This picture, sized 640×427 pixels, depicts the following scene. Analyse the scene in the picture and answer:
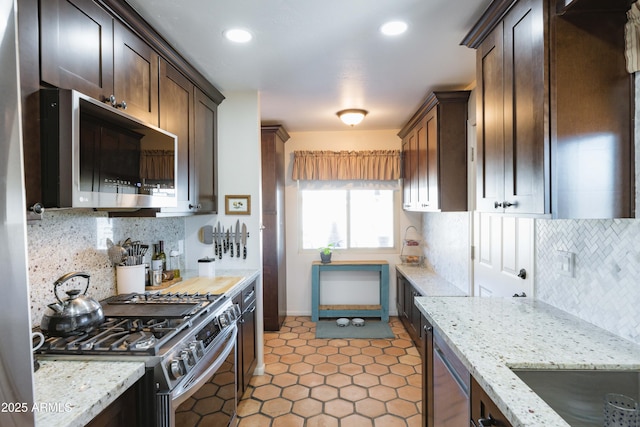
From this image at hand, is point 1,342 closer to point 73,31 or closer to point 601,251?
point 73,31

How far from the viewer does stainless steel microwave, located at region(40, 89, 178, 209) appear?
1218 millimetres

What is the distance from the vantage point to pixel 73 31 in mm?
1389

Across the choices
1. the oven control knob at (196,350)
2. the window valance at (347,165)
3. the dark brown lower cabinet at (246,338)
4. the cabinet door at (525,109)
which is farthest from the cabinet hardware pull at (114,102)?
the window valance at (347,165)

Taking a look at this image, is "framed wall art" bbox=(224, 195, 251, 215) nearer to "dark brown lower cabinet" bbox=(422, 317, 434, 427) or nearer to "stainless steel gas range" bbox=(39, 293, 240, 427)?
"stainless steel gas range" bbox=(39, 293, 240, 427)

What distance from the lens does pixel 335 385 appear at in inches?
110

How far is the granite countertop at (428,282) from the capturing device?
3.00m

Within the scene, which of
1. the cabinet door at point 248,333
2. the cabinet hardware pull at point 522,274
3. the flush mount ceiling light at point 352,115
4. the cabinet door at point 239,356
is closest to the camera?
the cabinet hardware pull at point 522,274

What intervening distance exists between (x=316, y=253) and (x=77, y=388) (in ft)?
11.9

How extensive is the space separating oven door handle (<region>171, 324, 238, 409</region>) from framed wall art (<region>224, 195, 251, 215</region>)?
131 centimetres

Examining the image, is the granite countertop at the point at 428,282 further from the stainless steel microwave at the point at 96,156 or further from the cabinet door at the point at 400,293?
the stainless steel microwave at the point at 96,156

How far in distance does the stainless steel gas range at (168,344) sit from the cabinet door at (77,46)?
1.03 meters

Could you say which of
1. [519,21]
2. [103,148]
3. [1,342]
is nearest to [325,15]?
[519,21]

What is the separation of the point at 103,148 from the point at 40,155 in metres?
0.28

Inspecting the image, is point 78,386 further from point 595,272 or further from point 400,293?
point 400,293
